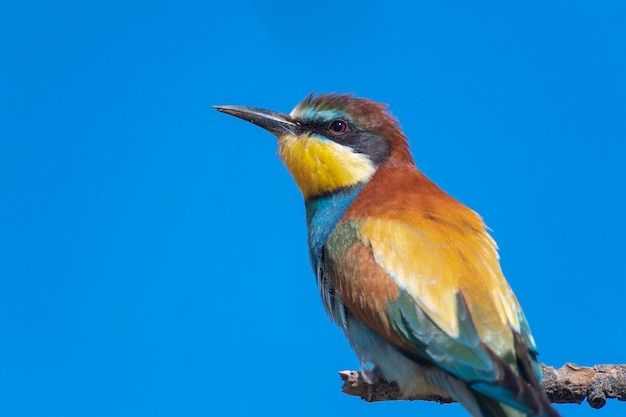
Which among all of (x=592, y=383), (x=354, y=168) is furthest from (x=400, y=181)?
(x=592, y=383)

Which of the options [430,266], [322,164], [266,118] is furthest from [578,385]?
[266,118]

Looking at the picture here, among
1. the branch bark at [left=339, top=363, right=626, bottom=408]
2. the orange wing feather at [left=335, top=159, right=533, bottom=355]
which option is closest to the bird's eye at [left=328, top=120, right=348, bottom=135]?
the orange wing feather at [left=335, top=159, right=533, bottom=355]

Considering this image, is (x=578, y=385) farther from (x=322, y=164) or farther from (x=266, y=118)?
(x=266, y=118)

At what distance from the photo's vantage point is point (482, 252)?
2.41 meters

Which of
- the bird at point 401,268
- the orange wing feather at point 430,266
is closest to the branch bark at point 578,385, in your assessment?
the bird at point 401,268

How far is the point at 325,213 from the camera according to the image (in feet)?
9.12

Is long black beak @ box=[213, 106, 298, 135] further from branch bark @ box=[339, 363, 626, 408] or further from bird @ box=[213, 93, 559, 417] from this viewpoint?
branch bark @ box=[339, 363, 626, 408]

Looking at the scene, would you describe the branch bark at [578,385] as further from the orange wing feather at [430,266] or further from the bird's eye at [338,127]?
the bird's eye at [338,127]

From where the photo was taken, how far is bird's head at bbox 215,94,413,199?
2854 mm

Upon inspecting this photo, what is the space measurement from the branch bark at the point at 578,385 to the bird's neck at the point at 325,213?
53 centimetres

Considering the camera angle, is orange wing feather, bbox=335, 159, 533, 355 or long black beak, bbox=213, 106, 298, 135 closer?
orange wing feather, bbox=335, 159, 533, 355

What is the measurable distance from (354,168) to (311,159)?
153 mm

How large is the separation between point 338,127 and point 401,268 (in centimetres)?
76

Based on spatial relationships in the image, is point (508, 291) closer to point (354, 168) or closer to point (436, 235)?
point (436, 235)
